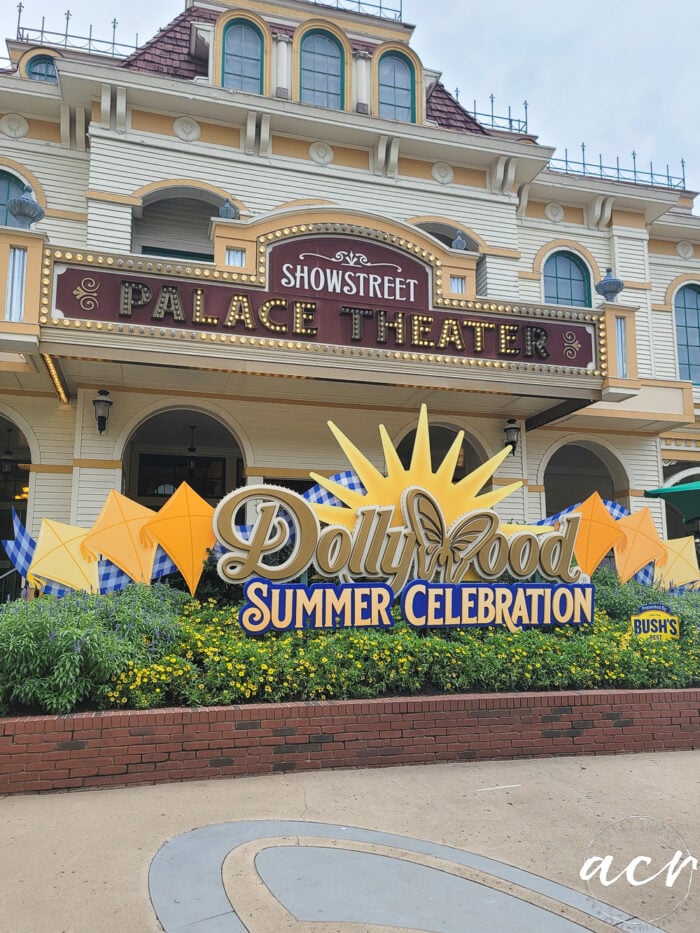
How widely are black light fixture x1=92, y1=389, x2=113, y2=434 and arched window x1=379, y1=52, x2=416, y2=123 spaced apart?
8867 mm

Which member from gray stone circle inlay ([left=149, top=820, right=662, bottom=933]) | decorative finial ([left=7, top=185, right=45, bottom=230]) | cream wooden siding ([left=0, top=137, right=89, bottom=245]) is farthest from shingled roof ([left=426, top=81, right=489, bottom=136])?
gray stone circle inlay ([left=149, top=820, right=662, bottom=933])

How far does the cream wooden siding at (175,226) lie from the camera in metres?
15.3

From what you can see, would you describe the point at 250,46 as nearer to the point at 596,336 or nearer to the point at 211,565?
the point at 596,336

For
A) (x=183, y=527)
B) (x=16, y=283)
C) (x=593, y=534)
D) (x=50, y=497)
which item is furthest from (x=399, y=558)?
(x=50, y=497)

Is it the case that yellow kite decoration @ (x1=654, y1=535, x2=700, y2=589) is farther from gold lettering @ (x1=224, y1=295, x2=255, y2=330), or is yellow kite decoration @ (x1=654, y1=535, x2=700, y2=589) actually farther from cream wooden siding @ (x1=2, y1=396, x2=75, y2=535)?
cream wooden siding @ (x1=2, y1=396, x2=75, y2=535)

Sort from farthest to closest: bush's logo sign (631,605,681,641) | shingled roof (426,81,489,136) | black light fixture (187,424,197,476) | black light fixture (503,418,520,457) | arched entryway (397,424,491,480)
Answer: black light fixture (187,424,197,476)
arched entryway (397,424,491,480)
shingled roof (426,81,489,136)
black light fixture (503,418,520,457)
bush's logo sign (631,605,681,641)

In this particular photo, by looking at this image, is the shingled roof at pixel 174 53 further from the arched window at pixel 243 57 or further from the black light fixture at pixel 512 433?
the black light fixture at pixel 512 433

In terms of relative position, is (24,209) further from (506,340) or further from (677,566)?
(677,566)

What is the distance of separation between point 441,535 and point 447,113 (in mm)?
12120

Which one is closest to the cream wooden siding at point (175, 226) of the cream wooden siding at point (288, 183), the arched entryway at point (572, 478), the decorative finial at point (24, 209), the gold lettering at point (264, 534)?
the cream wooden siding at point (288, 183)

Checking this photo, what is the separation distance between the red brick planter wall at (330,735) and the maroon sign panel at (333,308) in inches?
264

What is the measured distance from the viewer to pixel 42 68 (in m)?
17.4

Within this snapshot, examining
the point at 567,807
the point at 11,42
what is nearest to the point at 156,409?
the point at 567,807

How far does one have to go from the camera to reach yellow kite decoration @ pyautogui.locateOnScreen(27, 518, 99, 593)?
29.2ft
